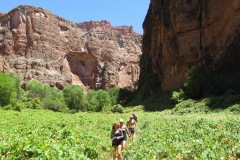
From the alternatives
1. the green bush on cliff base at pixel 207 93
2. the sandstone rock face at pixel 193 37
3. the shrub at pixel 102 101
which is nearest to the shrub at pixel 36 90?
the shrub at pixel 102 101

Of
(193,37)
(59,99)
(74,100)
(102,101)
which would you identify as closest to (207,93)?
(193,37)

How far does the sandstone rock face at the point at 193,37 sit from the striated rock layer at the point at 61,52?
36.8 m

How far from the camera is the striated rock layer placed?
9094 centimetres

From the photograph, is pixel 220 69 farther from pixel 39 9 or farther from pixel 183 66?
pixel 39 9

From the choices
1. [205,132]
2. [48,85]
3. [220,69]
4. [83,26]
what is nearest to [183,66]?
[220,69]

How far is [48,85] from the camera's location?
89.1 m

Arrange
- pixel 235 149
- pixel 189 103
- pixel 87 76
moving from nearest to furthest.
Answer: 1. pixel 235 149
2. pixel 189 103
3. pixel 87 76

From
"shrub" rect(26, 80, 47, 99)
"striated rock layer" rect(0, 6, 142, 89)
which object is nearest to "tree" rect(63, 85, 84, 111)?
"shrub" rect(26, 80, 47, 99)

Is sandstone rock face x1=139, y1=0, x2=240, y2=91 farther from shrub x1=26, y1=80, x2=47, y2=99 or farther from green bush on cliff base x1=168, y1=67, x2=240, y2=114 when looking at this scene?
shrub x1=26, y1=80, x2=47, y2=99

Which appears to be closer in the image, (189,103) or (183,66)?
(189,103)

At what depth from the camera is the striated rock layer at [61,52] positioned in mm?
90938

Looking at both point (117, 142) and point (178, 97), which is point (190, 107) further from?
point (117, 142)

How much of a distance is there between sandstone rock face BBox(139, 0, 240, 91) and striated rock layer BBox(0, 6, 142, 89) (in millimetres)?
36778

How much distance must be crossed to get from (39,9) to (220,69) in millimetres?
70413
